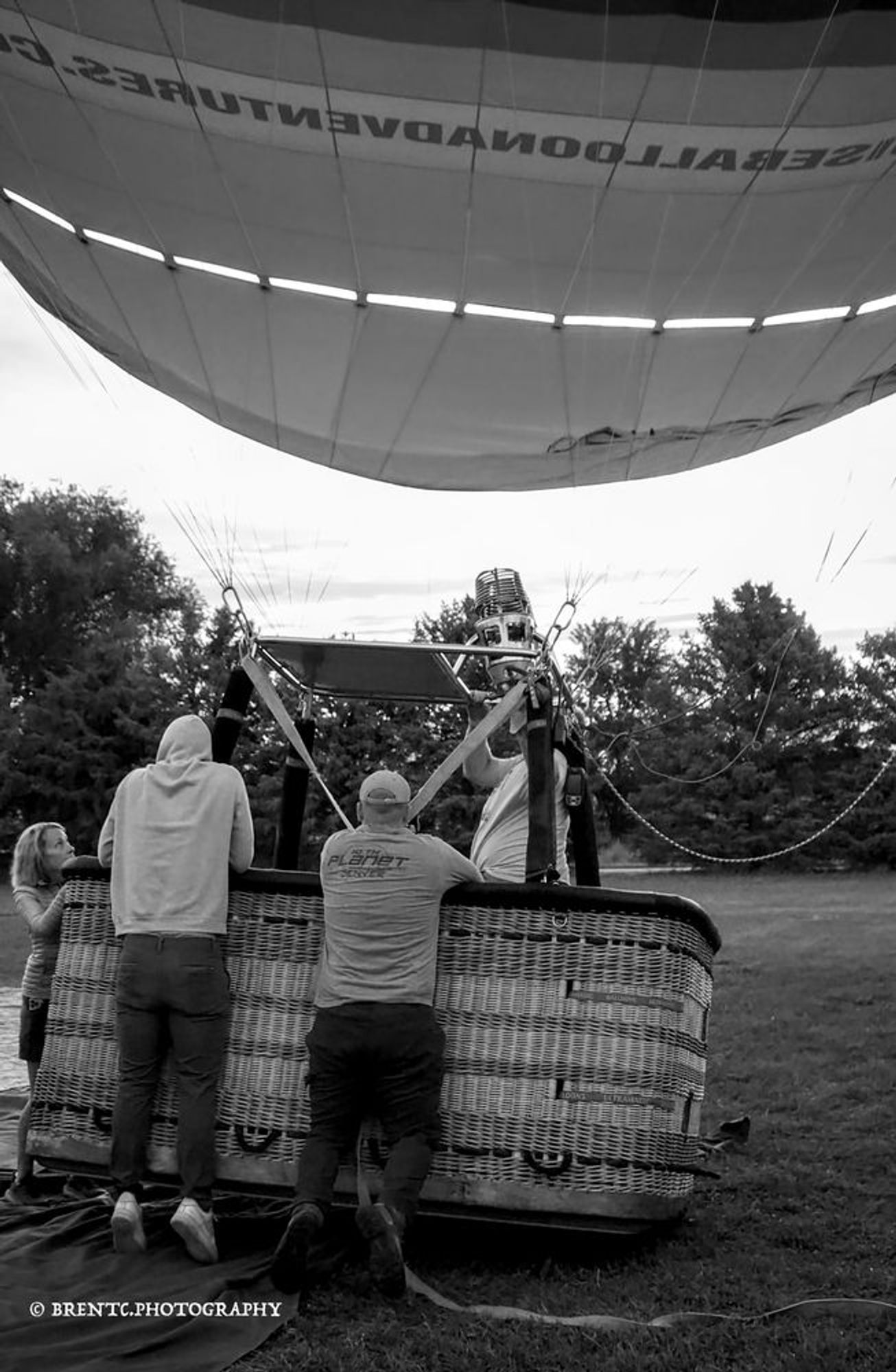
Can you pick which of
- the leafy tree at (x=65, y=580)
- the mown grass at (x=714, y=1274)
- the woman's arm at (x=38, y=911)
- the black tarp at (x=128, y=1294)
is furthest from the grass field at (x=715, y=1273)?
the leafy tree at (x=65, y=580)

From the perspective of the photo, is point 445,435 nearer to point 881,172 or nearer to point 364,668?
point 881,172

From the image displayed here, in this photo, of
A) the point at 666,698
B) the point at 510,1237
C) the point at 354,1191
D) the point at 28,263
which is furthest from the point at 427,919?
the point at 666,698

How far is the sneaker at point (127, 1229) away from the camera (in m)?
3.56

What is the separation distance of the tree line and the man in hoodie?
2807 centimetres

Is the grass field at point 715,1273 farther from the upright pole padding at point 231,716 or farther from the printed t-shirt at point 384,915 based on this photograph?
the upright pole padding at point 231,716

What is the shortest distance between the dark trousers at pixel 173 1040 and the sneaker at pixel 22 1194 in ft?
2.04

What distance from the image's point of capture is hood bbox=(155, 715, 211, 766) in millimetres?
3977

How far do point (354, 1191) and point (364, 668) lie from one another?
1.72m

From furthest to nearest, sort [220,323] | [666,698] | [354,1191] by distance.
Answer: [666,698] → [220,323] → [354,1191]

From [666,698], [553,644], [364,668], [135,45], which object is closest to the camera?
[553,644]

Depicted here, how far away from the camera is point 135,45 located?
557cm

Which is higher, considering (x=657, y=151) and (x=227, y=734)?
(x=657, y=151)

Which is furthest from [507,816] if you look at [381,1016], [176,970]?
[176,970]

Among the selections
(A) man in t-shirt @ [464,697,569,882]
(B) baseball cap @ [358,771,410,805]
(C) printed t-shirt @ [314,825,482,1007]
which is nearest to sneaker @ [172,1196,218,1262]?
(C) printed t-shirt @ [314,825,482,1007]
